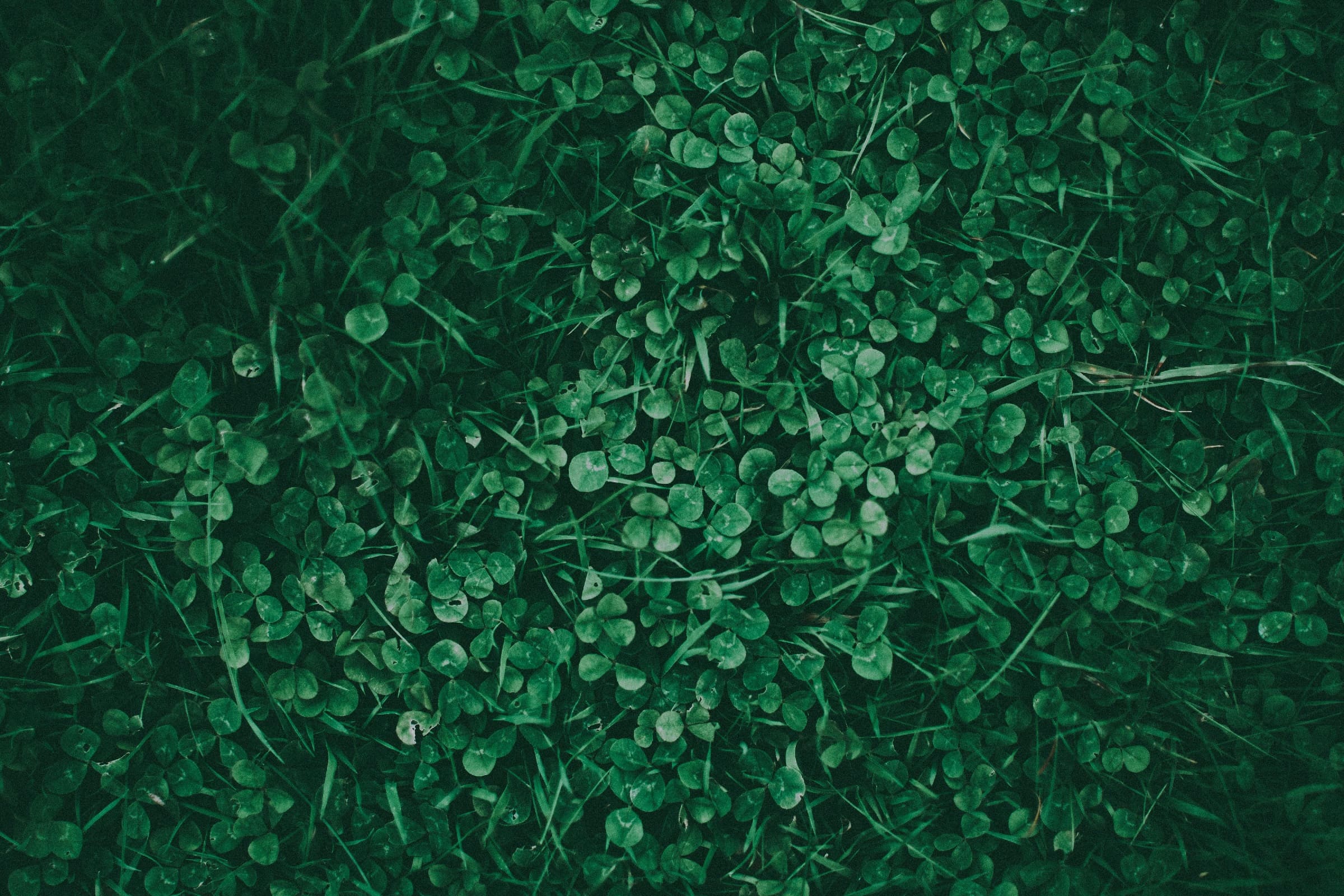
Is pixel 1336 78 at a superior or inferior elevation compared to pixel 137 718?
superior

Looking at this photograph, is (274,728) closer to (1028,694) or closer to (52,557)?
(52,557)

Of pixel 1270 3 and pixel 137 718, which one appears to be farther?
pixel 1270 3

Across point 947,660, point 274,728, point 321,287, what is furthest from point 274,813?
point 947,660

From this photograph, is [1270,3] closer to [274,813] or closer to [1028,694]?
[1028,694]

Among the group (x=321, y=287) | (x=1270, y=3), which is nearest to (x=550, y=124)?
(x=321, y=287)

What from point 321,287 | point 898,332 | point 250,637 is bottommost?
point 250,637

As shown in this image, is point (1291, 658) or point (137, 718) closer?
point (137, 718)
